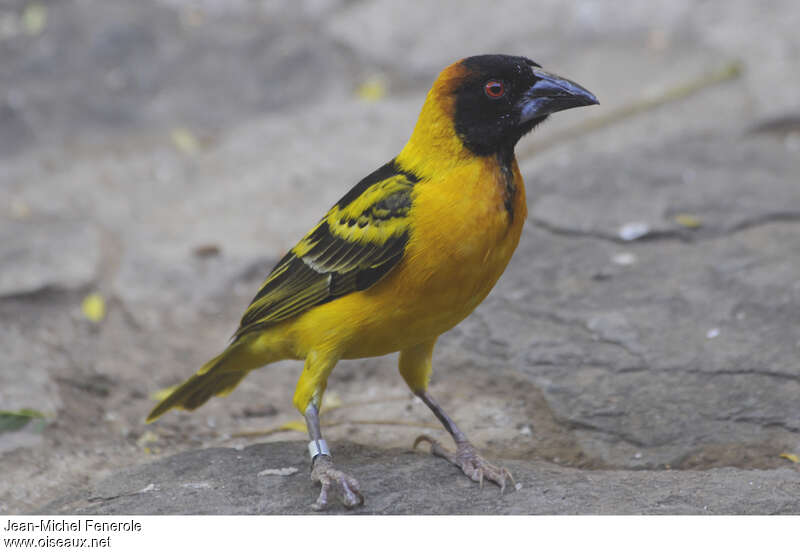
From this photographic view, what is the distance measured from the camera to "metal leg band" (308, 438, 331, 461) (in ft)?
10.4

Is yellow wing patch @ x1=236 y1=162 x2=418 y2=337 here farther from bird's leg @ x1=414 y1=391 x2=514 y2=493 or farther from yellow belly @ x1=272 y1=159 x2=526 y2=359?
bird's leg @ x1=414 y1=391 x2=514 y2=493

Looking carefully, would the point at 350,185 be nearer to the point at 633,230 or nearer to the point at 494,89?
the point at 633,230

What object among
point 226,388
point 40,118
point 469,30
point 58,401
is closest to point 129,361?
point 58,401

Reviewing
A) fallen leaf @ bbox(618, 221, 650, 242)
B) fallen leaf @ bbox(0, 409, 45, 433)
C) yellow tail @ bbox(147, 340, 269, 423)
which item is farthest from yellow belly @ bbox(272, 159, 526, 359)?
fallen leaf @ bbox(618, 221, 650, 242)

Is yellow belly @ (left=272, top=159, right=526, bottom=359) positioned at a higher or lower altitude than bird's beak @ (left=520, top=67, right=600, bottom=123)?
lower

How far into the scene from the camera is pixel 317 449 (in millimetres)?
3205

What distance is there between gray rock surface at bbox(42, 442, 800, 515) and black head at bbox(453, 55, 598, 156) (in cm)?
113

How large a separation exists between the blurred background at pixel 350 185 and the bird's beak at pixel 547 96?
1261 mm

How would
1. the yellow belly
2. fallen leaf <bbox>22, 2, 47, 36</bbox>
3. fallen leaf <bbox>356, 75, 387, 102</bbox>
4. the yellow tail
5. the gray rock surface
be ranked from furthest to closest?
fallen leaf <bbox>22, 2, 47, 36</bbox>, fallen leaf <bbox>356, 75, 387, 102</bbox>, the yellow tail, the yellow belly, the gray rock surface

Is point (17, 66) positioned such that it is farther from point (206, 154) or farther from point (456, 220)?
point (456, 220)

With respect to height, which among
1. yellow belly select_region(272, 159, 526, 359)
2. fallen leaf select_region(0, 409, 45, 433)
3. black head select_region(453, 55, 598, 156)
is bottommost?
fallen leaf select_region(0, 409, 45, 433)

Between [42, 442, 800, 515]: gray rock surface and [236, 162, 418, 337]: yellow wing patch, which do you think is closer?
[42, 442, 800, 515]: gray rock surface

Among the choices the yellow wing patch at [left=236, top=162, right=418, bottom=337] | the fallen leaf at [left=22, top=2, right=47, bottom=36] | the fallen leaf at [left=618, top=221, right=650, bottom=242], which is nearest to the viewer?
the yellow wing patch at [left=236, top=162, right=418, bottom=337]

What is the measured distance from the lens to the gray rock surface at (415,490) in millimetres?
2887
